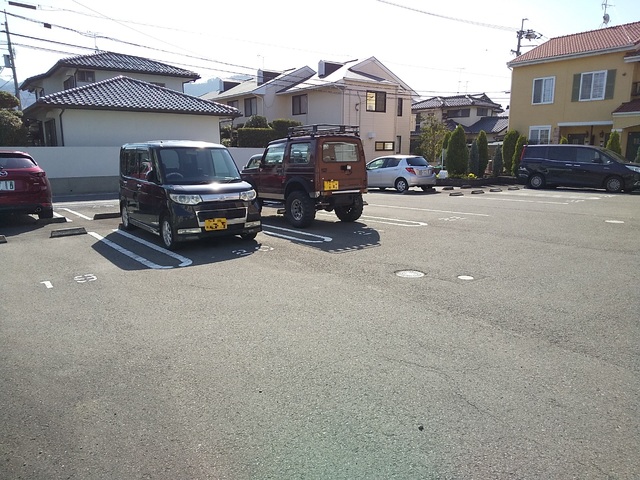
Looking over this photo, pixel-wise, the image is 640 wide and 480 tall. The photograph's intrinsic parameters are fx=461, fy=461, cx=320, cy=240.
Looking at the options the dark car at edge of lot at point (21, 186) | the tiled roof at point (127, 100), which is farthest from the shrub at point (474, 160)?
the dark car at edge of lot at point (21, 186)

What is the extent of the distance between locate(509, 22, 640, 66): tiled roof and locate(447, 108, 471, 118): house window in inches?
756

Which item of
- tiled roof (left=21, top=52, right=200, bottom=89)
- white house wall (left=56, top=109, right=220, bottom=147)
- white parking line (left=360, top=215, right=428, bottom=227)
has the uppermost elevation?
tiled roof (left=21, top=52, right=200, bottom=89)

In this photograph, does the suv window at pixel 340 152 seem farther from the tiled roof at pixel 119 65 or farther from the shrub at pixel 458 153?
the tiled roof at pixel 119 65

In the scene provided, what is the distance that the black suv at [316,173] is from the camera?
984 centimetres

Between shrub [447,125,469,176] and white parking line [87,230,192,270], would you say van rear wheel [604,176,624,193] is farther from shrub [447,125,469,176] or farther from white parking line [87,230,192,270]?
white parking line [87,230,192,270]

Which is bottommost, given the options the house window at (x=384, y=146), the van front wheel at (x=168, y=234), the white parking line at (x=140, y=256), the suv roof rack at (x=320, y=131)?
the white parking line at (x=140, y=256)

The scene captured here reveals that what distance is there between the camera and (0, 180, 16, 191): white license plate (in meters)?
10.0

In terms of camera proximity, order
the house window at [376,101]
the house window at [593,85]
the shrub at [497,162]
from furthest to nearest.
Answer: the house window at [376,101] → the shrub at [497,162] → the house window at [593,85]

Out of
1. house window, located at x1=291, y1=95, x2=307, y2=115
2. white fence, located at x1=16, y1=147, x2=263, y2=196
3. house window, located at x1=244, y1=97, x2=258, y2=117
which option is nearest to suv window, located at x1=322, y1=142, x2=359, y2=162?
white fence, located at x1=16, y1=147, x2=263, y2=196

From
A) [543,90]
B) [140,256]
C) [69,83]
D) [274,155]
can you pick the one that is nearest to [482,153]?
[543,90]

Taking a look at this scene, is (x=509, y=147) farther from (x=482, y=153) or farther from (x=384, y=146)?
(x=384, y=146)

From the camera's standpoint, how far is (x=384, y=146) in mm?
34312

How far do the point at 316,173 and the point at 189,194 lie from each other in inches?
115

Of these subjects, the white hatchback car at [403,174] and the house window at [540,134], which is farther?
the house window at [540,134]
